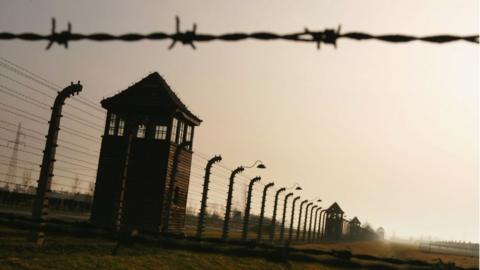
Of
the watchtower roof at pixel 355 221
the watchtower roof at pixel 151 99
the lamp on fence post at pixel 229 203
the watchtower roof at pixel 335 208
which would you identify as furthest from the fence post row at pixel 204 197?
the watchtower roof at pixel 355 221

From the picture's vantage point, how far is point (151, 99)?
74.2ft

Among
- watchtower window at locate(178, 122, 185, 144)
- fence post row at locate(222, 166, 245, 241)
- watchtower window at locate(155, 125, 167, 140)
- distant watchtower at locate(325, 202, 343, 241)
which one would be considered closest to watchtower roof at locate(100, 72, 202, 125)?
watchtower window at locate(178, 122, 185, 144)

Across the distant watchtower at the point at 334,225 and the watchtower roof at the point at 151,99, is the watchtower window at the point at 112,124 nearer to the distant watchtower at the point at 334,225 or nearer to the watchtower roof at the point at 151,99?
the watchtower roof at the point at 151,99

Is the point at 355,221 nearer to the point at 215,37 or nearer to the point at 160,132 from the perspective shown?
the point at 160,132

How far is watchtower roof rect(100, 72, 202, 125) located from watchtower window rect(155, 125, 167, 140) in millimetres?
809

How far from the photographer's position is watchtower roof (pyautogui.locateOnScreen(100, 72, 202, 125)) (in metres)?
22.1

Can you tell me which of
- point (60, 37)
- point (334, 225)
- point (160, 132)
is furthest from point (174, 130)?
point (334, 225)

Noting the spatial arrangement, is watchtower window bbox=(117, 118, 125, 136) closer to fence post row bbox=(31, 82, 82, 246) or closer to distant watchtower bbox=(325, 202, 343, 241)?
fence post row bbox=(31, 82, 82, 246)

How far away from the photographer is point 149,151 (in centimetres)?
2161

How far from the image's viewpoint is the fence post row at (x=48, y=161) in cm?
1056

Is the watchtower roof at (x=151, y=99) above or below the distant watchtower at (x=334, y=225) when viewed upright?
above

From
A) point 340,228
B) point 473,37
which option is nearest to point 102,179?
point 473,37

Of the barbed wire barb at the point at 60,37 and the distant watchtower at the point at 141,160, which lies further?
the distant watchtower at the point at 141,160

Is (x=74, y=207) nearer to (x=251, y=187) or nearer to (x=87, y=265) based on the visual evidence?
(x=251, y=187)
